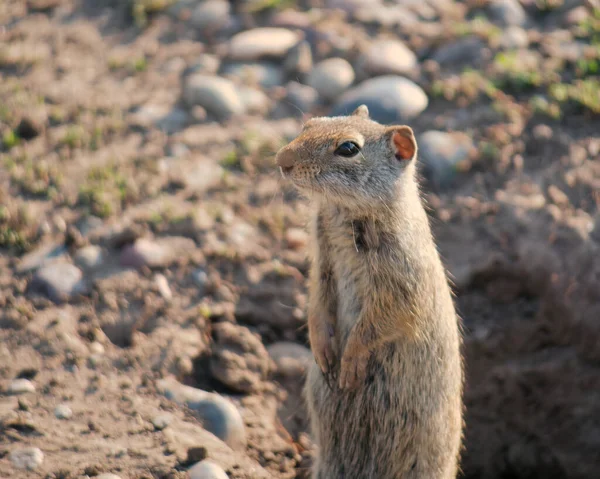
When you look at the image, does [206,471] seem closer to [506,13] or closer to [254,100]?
[254,100]

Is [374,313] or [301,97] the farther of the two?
[301,97]

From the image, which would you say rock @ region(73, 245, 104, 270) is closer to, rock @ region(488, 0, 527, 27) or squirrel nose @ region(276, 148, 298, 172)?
squirrel nose @ region(276, 148, 298, 172)

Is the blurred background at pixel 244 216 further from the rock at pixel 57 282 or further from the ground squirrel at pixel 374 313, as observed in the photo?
the ground squirrel at pixel 374 313

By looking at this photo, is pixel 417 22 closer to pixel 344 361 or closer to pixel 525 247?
pixel 525 247

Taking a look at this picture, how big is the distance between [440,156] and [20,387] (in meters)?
2.96

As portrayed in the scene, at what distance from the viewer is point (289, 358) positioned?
4.45 metres

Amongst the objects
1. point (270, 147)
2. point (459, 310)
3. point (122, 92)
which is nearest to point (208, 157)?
point (270, 147)

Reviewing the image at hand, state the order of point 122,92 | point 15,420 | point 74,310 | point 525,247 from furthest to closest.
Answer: point 122,92 → point 525,247 → point 74,310 → point 15,420

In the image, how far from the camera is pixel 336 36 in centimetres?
599

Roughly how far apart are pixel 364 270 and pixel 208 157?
191cm

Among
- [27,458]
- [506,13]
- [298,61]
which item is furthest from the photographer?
[506,13]

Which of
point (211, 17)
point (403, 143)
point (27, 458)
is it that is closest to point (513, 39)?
point (211, 17)

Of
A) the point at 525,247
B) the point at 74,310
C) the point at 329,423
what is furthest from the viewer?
the point at 525,247

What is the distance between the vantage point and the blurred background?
383cm
